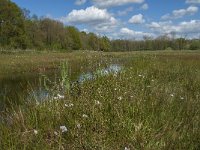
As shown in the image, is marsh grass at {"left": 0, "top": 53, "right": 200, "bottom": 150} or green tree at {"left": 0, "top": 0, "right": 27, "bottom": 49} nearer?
marsh grass at {"left": 0, "top": 53, "right": 200, "bottom": 150}

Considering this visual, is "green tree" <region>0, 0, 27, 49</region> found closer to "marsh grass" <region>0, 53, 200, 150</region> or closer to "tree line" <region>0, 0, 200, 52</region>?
"tree line" <region>0, 0, 200, 52</region>

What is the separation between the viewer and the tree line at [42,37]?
5347 centimetres

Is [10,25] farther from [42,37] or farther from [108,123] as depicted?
[108,123]

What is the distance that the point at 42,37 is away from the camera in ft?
247

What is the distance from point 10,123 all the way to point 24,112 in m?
0.47

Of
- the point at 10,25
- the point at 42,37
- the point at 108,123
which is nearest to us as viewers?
the point at 108,123

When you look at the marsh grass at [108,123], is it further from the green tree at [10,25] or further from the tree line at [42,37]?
the green tree at [10,25]

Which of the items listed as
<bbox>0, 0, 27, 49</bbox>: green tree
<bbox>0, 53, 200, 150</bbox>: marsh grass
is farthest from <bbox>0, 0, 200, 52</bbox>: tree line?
<bbox>0, 53, 200, 150</bbox>: marsh grass

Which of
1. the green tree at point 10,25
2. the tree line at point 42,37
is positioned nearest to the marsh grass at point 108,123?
the tree line at point 42,37

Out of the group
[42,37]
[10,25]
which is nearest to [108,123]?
[10,25]

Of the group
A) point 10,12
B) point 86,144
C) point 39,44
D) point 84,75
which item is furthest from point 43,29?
point 86,144

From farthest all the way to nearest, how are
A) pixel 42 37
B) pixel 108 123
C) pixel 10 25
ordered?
pixel 42 37 < pixel 10 25 < pixel 108 123

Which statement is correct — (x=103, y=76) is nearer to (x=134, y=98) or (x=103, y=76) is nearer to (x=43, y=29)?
(x=134, y=98)

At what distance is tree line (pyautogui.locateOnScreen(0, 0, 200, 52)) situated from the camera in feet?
175
